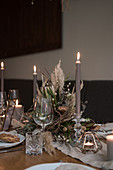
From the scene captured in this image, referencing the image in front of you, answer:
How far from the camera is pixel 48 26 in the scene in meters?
3.43

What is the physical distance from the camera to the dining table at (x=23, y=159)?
0.74m

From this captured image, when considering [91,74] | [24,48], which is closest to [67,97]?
[91,74]

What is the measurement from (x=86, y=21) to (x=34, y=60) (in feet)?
4.17

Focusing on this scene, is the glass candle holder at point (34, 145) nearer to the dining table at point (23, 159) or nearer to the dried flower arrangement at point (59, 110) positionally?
the dining table at point (23, 159)

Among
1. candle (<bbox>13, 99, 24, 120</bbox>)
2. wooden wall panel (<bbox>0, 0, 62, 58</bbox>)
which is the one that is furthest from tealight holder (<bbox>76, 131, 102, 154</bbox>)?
wooden wall panel (<bbox>0, 0, 62, 58</bbox>)

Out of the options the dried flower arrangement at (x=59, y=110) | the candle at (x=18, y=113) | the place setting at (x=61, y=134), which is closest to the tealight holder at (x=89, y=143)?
the place setting at (x=61, y=134)

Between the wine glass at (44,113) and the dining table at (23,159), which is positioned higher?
the wine glass at (44,113)

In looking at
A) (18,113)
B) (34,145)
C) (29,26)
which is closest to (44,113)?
(34,145)

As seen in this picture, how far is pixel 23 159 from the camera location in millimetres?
796

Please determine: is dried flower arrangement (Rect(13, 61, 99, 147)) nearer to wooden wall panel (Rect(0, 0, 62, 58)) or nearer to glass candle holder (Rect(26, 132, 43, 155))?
glass candle holder (Rect(26, 132, 43, 155))

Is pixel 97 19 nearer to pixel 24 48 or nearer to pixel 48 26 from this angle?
pixel 48 26

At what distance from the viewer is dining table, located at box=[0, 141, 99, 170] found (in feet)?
2.43

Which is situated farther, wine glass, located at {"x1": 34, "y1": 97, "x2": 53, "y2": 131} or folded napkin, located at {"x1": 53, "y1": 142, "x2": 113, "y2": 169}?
wine glass, located at {"x1": 34, "y1": 97, "x2": 53, "y2": 131}

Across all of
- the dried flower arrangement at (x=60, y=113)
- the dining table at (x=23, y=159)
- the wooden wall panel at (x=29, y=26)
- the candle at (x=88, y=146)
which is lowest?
the dining table at (x=23, y=159)
